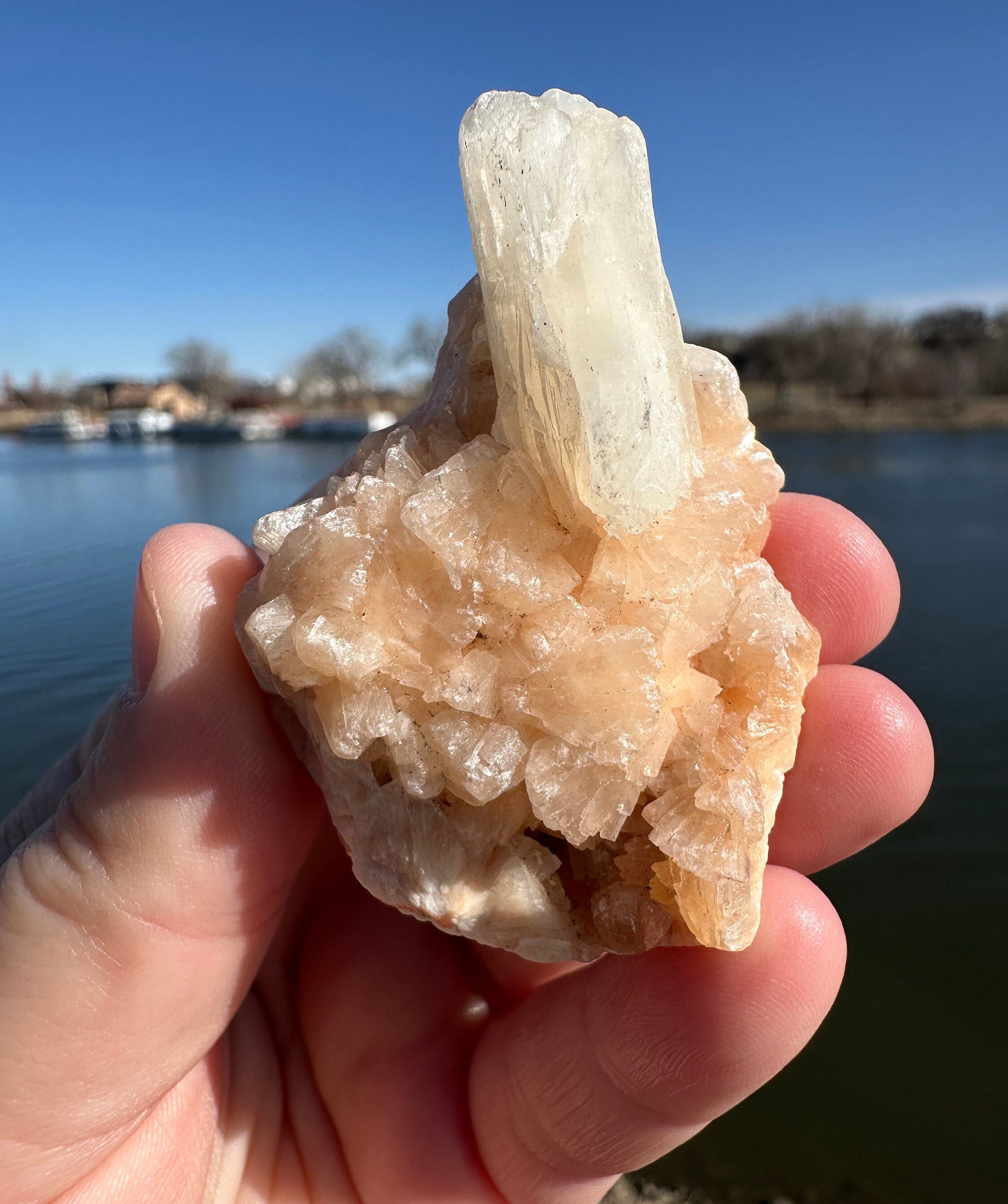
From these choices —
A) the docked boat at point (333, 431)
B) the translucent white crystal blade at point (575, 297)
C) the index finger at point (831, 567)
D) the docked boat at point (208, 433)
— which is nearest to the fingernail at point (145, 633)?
the translucent white crystal blade at point (575, 297)

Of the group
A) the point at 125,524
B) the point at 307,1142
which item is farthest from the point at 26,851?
the point at 125,524

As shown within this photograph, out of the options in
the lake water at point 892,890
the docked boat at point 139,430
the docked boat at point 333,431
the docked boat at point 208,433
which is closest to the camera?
the lake water at point 892,890

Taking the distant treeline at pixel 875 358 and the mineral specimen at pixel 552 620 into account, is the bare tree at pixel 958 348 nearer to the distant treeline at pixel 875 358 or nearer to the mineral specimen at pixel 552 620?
the distant treeline at pixel 875 358

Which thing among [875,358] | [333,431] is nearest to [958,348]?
[875,358]

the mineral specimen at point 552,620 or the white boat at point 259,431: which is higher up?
the mineral specimen at point 552,620

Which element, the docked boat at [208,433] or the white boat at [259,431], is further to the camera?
the docked boat at [208,433]

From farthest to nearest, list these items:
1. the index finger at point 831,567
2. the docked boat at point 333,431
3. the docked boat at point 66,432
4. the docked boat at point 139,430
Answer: the docked boat at point 139,430 < the docked boat at point 66,432 < the docked boat at point 333,431 < the index finger at point 831,567
